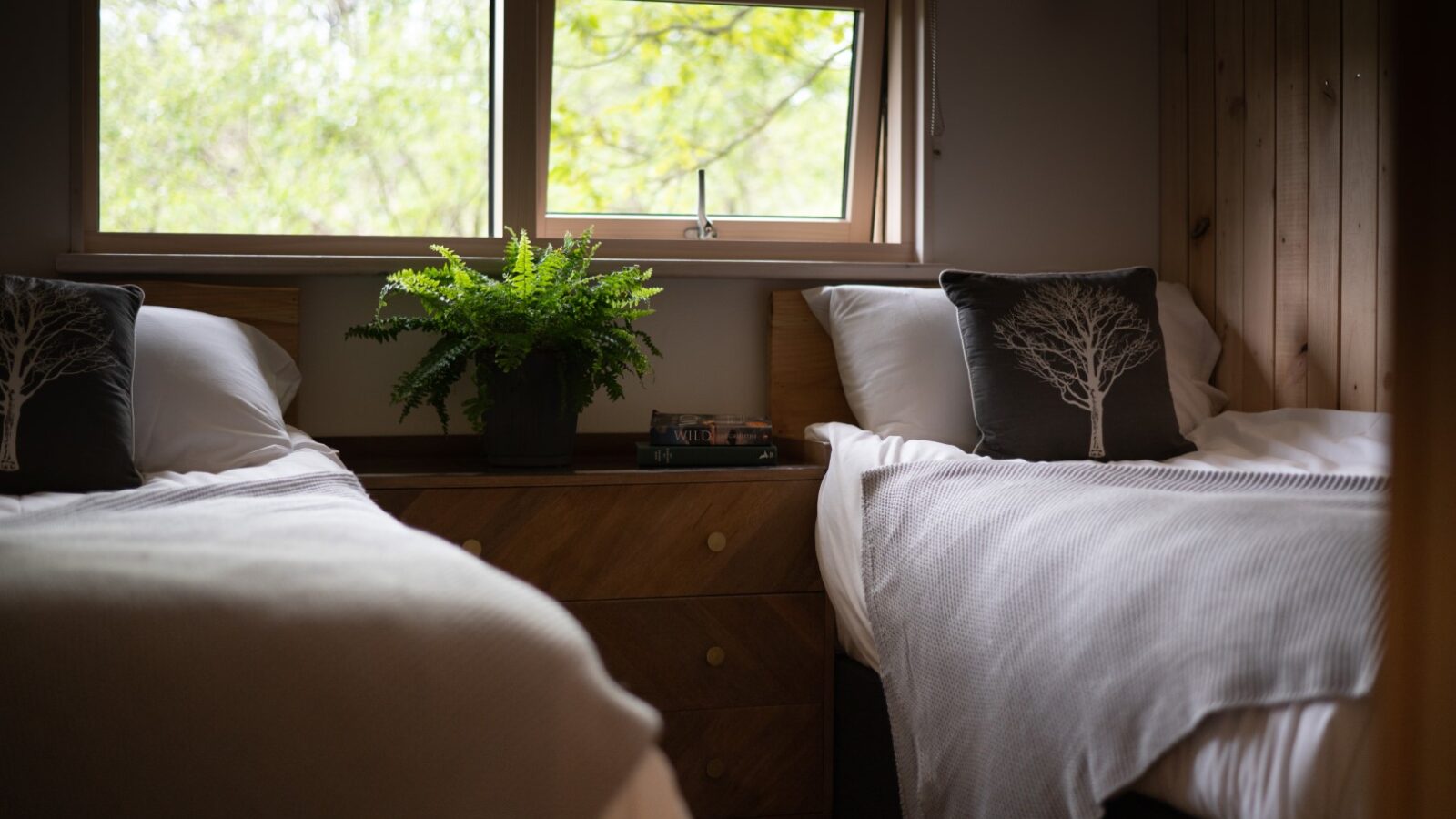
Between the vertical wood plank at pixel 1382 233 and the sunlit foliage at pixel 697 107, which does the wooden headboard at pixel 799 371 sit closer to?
the sunlit foliage at pixel 697 107

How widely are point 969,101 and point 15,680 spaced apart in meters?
2.23

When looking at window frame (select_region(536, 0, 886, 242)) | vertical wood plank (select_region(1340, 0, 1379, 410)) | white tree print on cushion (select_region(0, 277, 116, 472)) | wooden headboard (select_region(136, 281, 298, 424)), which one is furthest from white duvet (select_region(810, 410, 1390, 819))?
white tree print on cushion (select_region(0, 277, 116, 472))

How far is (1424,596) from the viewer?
12.4 inches

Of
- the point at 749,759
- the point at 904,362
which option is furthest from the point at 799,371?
the point at 749,759

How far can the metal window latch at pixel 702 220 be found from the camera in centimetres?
246

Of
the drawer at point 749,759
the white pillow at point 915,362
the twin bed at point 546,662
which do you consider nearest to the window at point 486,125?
the white pillow at point 915,362

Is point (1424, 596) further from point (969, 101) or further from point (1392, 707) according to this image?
point (969, 101)

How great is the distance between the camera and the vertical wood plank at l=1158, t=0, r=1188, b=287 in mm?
2488

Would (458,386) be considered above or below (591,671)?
above

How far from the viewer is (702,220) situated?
2465mm

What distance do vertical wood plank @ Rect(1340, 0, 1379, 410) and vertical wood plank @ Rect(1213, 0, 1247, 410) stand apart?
0.29 m

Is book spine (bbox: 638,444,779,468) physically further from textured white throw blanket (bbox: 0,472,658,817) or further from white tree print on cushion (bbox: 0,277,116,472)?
textured white throw blanket (bbox: 0,472,658,817)

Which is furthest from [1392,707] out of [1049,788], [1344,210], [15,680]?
[1344,210]

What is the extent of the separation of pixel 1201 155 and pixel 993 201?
48cm
